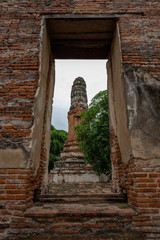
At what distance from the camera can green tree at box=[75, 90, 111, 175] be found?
771cm

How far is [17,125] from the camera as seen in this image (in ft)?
9.48

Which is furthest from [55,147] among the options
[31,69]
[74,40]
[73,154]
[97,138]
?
[31,69]

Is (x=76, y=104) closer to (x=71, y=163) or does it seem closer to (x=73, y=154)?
(x=73, y=154)

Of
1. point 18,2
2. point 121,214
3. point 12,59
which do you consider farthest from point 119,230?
point 18,2

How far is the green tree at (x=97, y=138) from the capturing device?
771 cm

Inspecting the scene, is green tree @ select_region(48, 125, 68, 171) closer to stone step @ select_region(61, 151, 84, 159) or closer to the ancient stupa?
the ancient stupa

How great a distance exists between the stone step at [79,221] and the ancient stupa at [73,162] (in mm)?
7623

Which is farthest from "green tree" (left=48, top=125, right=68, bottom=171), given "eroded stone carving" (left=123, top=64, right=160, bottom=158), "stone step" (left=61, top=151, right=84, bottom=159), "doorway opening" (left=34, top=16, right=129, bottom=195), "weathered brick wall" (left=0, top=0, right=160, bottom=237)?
"eroded stone carving" (left=123, top=64, right=160, bottom=158)

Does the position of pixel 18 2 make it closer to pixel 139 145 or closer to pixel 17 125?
pixel 17 125

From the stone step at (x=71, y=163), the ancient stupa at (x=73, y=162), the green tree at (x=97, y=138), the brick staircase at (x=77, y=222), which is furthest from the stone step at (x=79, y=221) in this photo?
the stone step at (x=71, y=163)

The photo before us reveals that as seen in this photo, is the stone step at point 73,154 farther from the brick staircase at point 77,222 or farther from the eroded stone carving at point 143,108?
the eroded stone carving at point 143,108

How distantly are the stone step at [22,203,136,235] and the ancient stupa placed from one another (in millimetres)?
7623

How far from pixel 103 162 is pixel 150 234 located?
5762mm

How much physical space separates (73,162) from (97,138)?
3953 mm
